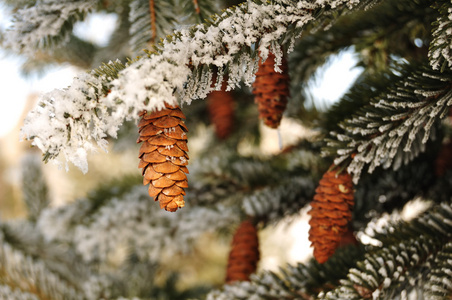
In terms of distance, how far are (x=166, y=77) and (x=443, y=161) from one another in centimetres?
56

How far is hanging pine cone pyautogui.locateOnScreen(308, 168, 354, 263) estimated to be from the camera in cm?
47

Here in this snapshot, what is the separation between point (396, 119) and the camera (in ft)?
1.32

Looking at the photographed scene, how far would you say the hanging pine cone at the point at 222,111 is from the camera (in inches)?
34.9

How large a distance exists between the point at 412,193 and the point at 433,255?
0.25 metres

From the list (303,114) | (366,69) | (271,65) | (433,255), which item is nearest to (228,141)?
(303,114)

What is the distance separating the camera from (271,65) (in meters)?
0.48

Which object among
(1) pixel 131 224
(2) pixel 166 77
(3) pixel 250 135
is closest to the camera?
(2) pixel 166 77

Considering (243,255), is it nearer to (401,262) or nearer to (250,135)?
(401,262)

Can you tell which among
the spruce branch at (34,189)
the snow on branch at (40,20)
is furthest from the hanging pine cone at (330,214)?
the spruce branch at (34,189)

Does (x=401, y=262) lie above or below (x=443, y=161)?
below

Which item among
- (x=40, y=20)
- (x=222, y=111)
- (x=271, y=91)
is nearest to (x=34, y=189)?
(x=222, y=111)

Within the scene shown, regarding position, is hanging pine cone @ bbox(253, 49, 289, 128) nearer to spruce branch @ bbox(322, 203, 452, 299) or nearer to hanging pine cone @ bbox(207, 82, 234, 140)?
spruce branch @ bbox(322, 203, 452, 299)

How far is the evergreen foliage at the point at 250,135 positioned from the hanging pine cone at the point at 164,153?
0.03 meters

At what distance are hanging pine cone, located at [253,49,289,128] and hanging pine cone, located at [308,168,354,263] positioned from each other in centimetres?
11
